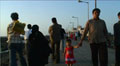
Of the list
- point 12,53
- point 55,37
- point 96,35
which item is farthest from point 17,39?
point 55,37

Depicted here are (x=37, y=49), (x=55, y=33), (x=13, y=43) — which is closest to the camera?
(x=37, y=49)

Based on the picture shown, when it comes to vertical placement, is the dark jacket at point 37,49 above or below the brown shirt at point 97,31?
below

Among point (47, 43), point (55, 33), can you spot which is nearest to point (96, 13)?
point (47, 43)

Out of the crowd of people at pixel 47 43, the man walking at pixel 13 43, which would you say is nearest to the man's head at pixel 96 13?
the crowd of people at pixel 47 43

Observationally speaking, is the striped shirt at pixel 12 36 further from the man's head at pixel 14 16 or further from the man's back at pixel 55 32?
the man's back at pixel 55 32

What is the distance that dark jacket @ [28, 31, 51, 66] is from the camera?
323 inches

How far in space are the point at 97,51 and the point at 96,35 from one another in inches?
19.8

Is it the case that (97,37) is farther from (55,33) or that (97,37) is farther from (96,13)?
(55,33)

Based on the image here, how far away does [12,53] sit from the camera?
922 cm

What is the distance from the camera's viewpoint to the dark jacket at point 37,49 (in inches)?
323

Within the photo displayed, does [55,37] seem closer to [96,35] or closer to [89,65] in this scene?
[89,65]

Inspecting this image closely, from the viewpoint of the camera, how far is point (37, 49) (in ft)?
27.0

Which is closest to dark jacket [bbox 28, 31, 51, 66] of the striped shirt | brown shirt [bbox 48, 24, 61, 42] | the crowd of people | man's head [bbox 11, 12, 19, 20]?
the crowd of people

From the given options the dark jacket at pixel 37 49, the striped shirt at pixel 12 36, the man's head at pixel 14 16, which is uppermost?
the man's head at pixel 14 16
